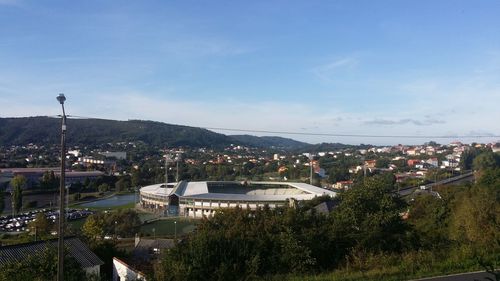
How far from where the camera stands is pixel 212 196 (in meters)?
36.2

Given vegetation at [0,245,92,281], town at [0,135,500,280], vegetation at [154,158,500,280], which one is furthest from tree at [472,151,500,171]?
vegetation at [0,245,92,281]

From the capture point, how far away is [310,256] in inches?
302

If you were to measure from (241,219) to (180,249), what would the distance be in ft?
11.6

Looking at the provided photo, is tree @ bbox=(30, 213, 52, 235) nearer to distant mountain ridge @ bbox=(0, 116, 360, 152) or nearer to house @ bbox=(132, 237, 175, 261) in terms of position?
house @ bbox=(132, 237, 175, 261)

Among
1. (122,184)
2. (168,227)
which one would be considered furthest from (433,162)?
(168,227)

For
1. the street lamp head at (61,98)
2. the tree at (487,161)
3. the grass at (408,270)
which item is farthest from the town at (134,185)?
the street lamp head at (61,98)

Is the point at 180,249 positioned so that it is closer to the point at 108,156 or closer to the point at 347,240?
the point at 347,240

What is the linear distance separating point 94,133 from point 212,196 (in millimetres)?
86598

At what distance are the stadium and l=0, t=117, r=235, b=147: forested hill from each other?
41450mm

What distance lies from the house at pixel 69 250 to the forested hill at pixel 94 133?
76909 millimetres

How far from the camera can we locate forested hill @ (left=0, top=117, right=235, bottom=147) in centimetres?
9888

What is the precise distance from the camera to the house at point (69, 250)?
9680mm

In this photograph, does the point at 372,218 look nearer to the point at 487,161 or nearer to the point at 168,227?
the point at 168,227

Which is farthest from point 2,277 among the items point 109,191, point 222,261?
point 109,191
